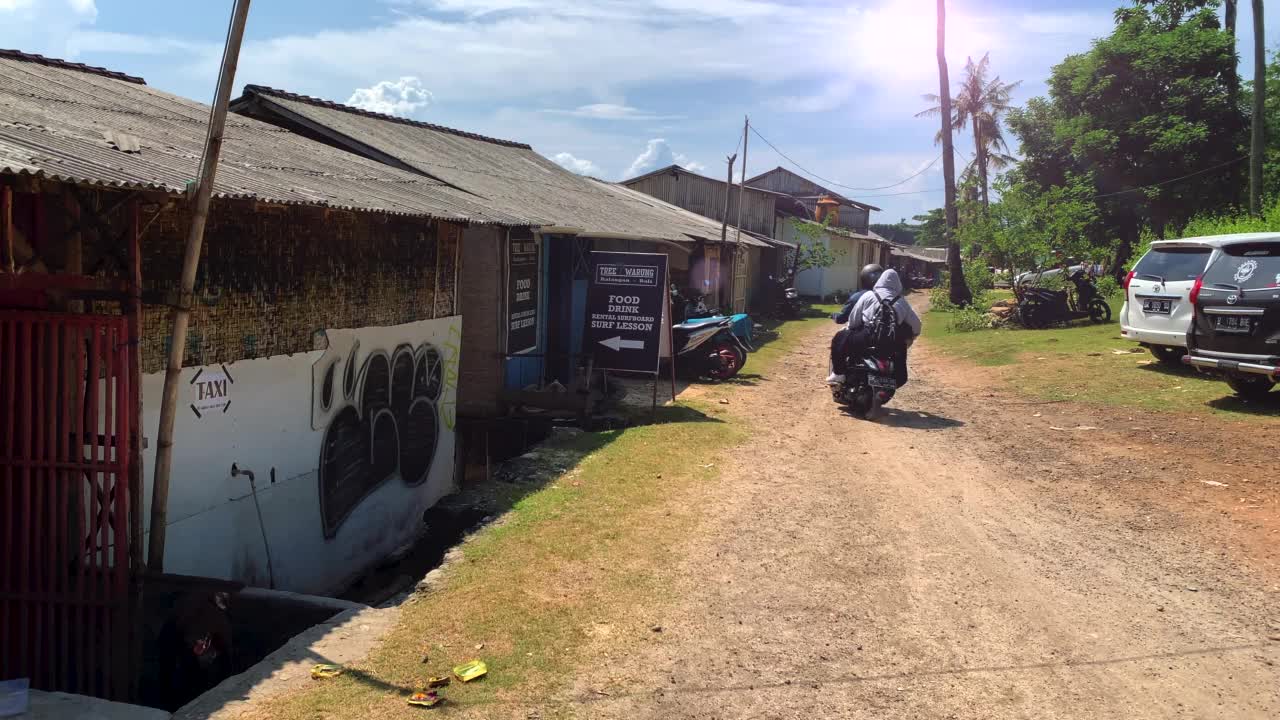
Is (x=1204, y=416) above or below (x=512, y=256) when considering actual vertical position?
below

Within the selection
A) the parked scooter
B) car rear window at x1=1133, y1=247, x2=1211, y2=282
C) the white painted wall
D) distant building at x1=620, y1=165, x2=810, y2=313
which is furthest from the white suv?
distant building at x1=620, y1=165, x2=810, y2=313

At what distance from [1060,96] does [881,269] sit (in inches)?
924

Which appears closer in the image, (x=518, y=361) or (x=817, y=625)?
(x=817, y=625)

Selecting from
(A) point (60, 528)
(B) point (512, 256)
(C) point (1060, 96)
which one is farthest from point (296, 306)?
(C) point (1060, 96)

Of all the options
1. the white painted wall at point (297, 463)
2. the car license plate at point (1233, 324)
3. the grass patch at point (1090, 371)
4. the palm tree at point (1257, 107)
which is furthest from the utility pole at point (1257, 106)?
the white painted wall at point (297, 463)

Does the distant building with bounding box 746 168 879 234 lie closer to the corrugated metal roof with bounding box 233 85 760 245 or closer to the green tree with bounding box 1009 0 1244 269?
the green tree with bounding box 1009 0 1244 269

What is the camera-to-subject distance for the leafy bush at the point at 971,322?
2317 centimetres

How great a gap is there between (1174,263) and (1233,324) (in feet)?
7.21

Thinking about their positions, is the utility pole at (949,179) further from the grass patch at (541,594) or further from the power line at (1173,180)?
the grass patch at (541,594)

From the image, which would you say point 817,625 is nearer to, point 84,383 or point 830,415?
point 84,383

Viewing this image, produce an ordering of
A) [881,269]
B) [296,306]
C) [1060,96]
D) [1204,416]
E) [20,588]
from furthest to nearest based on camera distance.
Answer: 1. [1060,96]
2. [881,269]
3. [1204,416]
4. [296,306]
5. [20,588]

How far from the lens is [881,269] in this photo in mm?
12414

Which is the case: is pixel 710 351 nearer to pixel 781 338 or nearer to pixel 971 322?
pixel 781 338

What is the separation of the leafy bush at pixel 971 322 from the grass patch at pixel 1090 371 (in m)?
0.77
